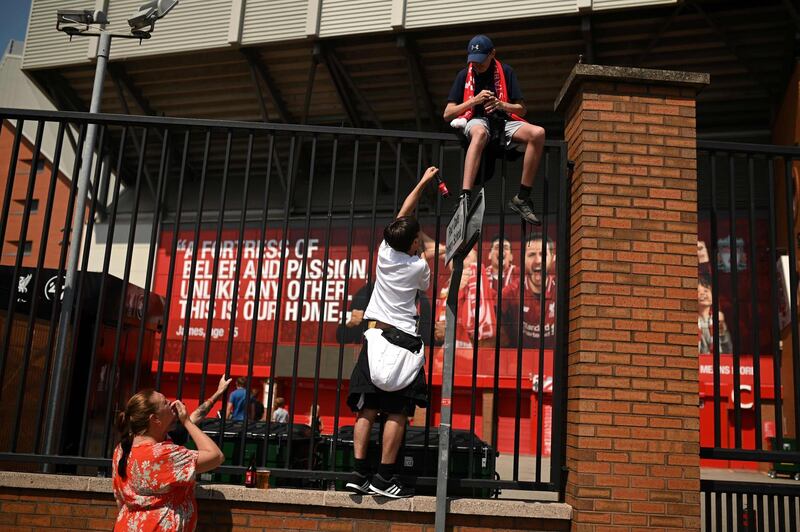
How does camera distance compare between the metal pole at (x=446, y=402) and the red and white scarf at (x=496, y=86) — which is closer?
the metal pole at (x=446, y=402)

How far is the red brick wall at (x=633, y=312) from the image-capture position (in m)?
4.21

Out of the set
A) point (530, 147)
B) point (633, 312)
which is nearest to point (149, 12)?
point (530, 147)

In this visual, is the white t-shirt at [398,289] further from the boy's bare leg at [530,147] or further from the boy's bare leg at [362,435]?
the boy's bare leg at [530,147]

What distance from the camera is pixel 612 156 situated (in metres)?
4.61

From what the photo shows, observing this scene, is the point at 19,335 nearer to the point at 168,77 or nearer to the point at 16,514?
the point at 16,514

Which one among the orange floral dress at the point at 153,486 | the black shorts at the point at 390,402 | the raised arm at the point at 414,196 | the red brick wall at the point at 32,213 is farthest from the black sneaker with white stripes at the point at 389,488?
the red brick wall at the point at 32,213

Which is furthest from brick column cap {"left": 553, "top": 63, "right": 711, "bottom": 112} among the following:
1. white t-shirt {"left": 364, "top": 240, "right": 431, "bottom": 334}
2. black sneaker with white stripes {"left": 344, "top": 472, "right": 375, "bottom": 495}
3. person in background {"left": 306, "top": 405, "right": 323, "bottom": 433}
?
black sneaker with white stripes {"left": 344, "top": 472, "right": 375, "bottom": 495}

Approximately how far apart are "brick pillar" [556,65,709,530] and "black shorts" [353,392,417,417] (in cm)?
107

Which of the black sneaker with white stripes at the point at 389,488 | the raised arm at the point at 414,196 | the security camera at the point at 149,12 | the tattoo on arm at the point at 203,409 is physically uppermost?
the security camera at the point at 149,12

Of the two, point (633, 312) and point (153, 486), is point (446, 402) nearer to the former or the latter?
point (153, 486)

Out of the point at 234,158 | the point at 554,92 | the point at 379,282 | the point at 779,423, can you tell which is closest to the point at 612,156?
the point at 379,282

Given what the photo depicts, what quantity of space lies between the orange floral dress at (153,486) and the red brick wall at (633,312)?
232cm

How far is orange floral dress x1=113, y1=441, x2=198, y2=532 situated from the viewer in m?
3.28

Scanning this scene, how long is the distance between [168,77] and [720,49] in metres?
17.3
